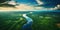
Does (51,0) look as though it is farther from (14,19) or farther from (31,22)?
(14,19)

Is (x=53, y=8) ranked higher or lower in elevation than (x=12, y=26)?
higher

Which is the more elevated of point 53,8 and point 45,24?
point 53,8

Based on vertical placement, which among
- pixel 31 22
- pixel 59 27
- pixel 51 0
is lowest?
pixel 59 27

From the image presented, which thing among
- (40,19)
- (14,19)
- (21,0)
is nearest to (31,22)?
(40,19)

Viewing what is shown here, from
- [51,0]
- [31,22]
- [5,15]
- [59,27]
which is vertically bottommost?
[59,27]

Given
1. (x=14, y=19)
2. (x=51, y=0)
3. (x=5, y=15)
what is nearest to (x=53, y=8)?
(x=51, y=0)

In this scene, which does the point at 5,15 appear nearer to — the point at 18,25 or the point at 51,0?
the point at 18,25

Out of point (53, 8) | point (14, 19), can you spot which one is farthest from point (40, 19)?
point (14, 19)
